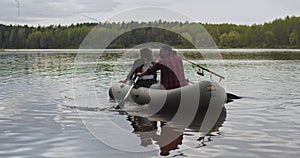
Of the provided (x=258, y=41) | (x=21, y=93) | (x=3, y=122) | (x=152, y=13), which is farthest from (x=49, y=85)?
(x=258, y=41)

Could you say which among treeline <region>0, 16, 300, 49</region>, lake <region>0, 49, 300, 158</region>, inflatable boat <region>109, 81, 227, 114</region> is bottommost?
lake <region>0, 49, 300, 158</region>

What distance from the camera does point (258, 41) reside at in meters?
136

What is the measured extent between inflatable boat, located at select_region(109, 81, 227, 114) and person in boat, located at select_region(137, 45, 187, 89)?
0.40 m

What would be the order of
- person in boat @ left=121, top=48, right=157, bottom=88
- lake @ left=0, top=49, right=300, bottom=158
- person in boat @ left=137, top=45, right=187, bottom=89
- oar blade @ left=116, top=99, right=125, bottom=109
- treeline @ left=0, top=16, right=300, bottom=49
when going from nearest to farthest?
lake @ left=0, top=49, right=300, bottom=158 → person in boat @ left=137, top=45, right=187, bottom=89 → oar blade @ left=116, top=99, right=125, bottom=109 → person in boat @ left=121, top=48, right=157, bottom=88 → treeline @ left=0, top=16, right=300, bottom=49

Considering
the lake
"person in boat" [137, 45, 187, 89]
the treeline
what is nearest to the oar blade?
the lake

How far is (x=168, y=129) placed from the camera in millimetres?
10531

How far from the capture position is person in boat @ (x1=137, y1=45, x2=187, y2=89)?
1228cm

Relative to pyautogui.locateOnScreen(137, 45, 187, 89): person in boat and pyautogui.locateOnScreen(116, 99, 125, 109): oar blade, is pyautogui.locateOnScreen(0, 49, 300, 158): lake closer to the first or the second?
pyautogui.locateOnScreen(116, 99, 125, 109): oar blade

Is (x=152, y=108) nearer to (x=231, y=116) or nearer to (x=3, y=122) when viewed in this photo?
(x=231, y=116)

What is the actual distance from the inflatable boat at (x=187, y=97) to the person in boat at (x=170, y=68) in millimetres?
400

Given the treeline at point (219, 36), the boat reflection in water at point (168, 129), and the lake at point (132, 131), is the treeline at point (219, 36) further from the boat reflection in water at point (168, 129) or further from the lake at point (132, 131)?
the boat reflection in water at point (168, 129)

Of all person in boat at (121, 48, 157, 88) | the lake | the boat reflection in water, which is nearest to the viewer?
the lake

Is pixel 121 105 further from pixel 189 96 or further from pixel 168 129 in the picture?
pixel 168 129

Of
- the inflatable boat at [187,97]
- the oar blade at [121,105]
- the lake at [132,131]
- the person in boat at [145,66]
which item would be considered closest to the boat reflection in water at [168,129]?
the lake at [132,131]
